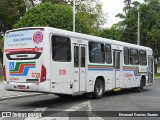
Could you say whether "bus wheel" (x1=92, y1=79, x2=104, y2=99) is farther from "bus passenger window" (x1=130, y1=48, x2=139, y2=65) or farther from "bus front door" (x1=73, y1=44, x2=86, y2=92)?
"bus passenger window" (x1=130, y1=48, x2=139, y2=65)

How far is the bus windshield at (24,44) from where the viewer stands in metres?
14.0

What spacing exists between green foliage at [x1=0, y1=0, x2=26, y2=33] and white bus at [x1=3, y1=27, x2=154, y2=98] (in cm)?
3022

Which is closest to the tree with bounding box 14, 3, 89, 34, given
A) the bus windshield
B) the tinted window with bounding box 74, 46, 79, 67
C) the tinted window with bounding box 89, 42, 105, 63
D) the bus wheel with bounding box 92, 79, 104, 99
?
the tinted window with bounding box 89, 42, 105, 63

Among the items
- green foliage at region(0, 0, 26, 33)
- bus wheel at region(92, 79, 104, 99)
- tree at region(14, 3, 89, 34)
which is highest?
green foliage at region(0, 0, 26, 33)

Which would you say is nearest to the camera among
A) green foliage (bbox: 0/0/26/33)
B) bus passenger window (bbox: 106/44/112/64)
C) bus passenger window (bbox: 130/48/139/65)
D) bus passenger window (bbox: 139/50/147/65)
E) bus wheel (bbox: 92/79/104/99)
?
bus wheel (bbox: 92/79/104/99)

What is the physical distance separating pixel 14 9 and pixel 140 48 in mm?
27679

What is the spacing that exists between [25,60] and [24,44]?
2.11 ft

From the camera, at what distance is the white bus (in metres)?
13.9

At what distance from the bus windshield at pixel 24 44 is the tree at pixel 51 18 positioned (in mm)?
20568

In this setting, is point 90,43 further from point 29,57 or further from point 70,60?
point 29,57

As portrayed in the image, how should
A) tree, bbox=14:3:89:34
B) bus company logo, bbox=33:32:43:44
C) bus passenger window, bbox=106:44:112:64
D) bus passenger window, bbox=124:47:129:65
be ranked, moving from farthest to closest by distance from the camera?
tree, bbox=14:3:89:34 < bus passenger window, bbox=124:47:129:65 < bus passenger window, bbox=106:44:112:64 < bus company logo, bbox=33:32:43:44

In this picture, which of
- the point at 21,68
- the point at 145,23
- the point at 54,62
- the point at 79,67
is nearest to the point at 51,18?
the point at 145,23

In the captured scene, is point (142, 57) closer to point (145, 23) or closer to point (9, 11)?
point (9, 11)

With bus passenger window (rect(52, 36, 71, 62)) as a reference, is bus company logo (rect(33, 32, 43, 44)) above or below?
above
